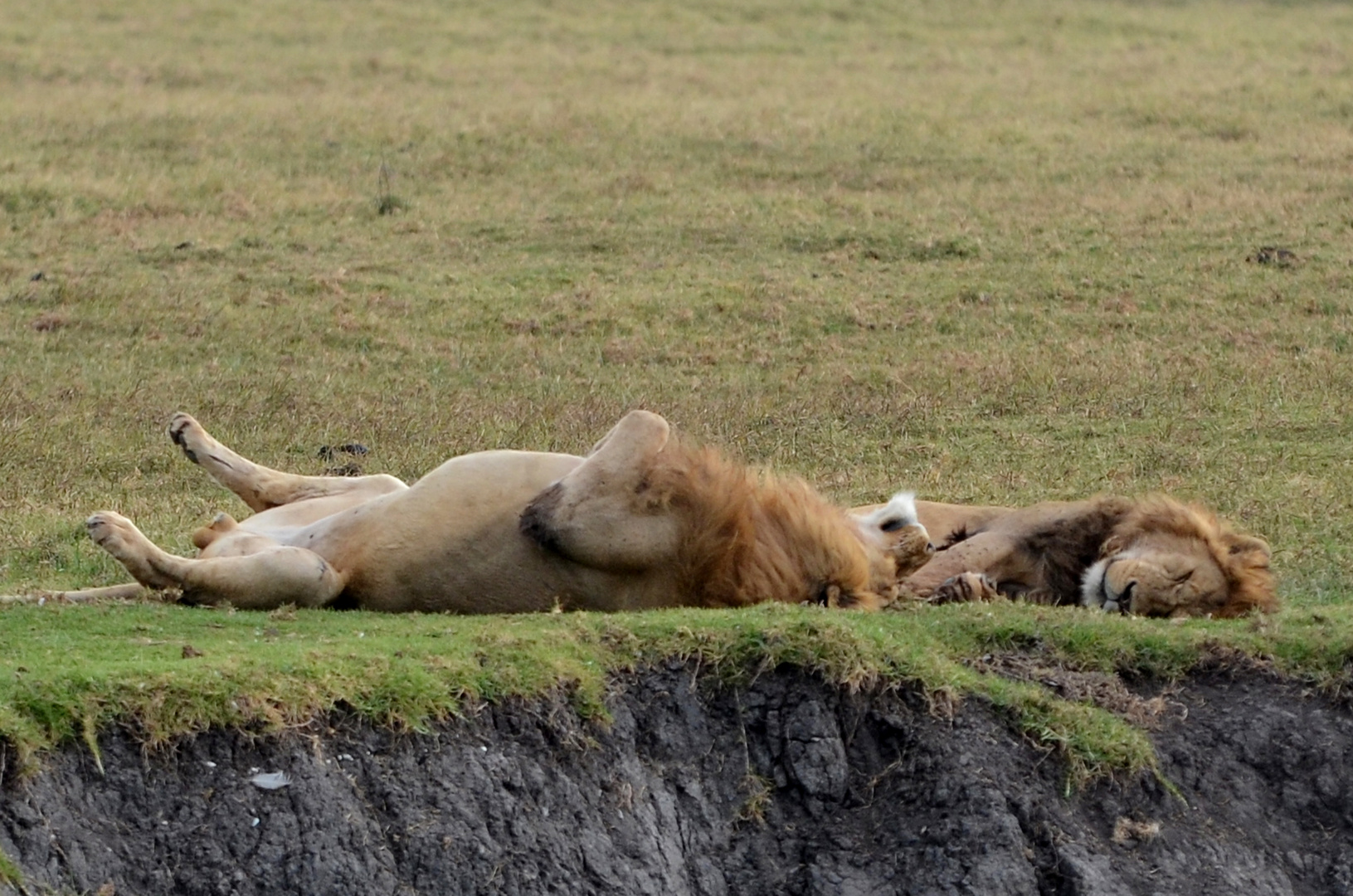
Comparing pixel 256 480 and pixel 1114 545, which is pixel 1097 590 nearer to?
pixel 1114 545

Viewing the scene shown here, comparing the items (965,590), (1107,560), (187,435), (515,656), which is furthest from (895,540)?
(187,435)

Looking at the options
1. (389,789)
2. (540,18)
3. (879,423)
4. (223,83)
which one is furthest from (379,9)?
(389,789)

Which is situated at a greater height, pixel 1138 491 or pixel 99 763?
pixel 99 763

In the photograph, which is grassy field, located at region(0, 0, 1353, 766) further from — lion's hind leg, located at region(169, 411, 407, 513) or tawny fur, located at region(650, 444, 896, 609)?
lion's hind leg, located at region(169, 411, 407, 513)

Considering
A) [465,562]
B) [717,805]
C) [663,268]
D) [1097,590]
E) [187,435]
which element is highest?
[187,435]

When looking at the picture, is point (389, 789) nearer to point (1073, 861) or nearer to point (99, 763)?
point (99, 763)

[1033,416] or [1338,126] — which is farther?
[1338,126]

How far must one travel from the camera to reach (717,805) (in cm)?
522

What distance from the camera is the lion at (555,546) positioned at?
5.85 metres

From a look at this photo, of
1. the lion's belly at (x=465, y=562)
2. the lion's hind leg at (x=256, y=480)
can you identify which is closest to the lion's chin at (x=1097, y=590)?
the lion's belly at (x=465, y=562)

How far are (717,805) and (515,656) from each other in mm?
700

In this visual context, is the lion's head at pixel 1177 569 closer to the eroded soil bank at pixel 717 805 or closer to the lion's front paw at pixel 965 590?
the lion's front paw at pixel 965 590

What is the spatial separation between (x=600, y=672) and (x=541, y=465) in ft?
3.39

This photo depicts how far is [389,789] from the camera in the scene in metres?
4.78
